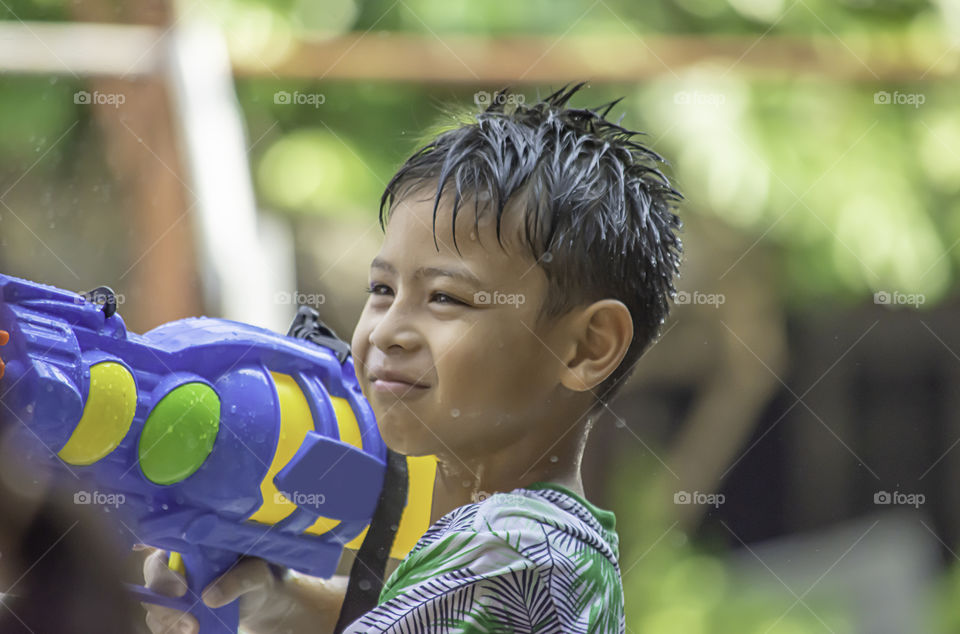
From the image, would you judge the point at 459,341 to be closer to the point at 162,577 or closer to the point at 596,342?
the point at 596,342

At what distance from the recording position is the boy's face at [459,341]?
1.56 feet

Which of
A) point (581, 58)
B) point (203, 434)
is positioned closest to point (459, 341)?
point (203, 434)

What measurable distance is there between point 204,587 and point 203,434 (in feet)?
0.31

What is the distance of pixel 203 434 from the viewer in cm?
50

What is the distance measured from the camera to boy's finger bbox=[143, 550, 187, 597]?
0.53 meters

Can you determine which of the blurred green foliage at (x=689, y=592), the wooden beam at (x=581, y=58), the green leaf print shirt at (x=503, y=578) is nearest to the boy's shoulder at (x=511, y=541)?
the green leaf print shirt at (x=503, y=578)

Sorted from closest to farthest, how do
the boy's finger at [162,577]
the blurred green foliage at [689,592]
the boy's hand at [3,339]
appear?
the boy's hand at [3,339], the boy's finger at [162,577], the blurred green foliage at [689,592]

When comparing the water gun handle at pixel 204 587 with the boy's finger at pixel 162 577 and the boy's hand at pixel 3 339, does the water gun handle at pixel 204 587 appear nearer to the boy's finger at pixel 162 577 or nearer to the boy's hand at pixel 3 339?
the boy's finger at pixel 162 577

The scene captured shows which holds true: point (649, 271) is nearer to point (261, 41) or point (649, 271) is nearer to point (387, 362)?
point (387, 362)

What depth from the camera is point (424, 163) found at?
52cm

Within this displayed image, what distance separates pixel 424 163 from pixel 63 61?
2.78ft

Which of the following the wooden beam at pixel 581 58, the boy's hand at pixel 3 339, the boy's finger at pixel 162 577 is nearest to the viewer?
the boy's hand at pixel 3 339

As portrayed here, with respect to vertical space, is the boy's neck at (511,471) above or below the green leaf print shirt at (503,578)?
above

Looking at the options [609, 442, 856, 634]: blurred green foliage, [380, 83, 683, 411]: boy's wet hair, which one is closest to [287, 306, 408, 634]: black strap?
[380, 83, 683, 411]: boy's wet hair
